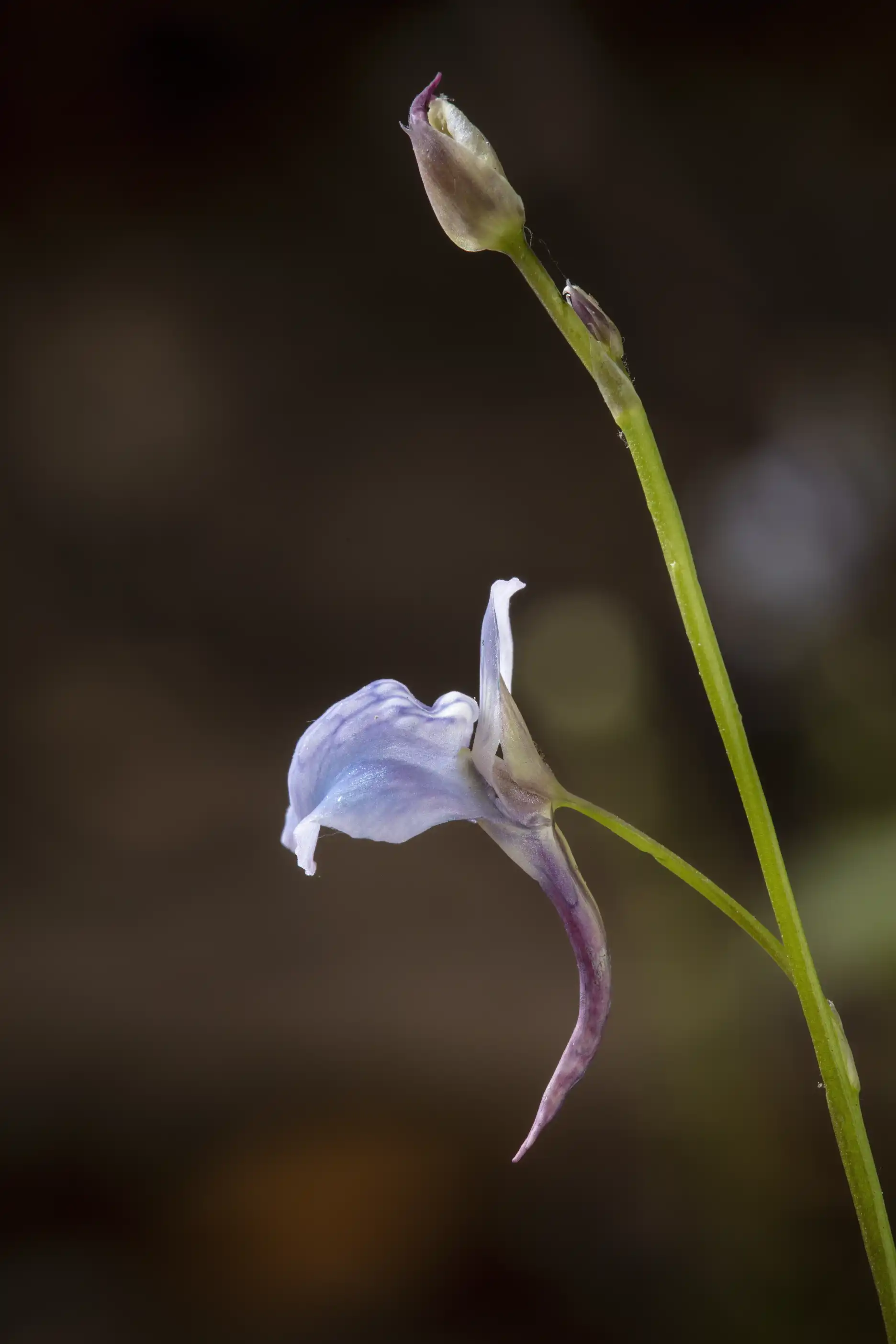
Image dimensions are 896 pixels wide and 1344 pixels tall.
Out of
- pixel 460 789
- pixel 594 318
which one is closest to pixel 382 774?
pixel 460 789

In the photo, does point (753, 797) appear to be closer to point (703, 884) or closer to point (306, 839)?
point (703, 884)

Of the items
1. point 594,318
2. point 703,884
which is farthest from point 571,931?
point 594,318

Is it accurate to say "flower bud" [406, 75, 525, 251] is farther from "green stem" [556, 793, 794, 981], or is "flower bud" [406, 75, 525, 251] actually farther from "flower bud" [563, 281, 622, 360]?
"green stem" [556, 793, 794, 981]

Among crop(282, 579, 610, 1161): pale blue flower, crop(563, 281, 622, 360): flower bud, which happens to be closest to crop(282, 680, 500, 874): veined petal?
crop(282, 579, 610, 1161): pale blue flower

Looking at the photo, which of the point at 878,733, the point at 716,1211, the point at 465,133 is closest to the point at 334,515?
the point at 878,733

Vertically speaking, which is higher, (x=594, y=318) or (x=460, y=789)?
(x=594, y=318)

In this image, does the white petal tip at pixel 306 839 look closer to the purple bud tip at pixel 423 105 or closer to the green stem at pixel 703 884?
the green stem at pixel 703 884

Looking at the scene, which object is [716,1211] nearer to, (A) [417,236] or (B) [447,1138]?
(B) [447,1138]
